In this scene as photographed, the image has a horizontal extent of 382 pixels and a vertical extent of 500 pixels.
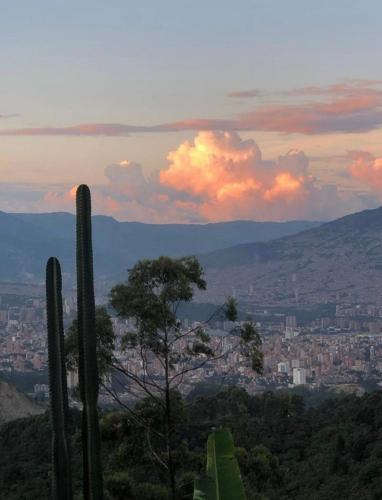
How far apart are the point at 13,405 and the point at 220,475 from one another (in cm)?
4180

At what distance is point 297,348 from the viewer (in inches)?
4405

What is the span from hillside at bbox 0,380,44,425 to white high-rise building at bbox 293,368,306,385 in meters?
36.1

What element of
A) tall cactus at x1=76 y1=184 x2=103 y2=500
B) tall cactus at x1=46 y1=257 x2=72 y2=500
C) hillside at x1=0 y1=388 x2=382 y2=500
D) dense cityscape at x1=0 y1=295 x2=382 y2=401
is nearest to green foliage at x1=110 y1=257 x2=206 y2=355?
hillside at x1=0 y1=388 x2=382 y2=500

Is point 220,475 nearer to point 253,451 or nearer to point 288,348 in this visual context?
point 253,451

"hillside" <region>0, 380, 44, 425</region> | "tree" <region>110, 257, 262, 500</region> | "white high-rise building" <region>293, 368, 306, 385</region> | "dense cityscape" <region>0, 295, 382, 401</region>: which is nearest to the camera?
"tree" <region>110, 257, 262, 500</region>

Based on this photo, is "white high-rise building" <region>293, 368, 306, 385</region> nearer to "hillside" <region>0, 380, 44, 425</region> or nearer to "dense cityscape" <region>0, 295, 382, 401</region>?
"dense cityscape" <region>0, 295, 382, 401</region>

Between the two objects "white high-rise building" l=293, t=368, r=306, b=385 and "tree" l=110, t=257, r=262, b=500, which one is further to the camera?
"white high-rise building" l=293, t=368, r=306, b=385

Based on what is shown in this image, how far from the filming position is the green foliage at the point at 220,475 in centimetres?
565

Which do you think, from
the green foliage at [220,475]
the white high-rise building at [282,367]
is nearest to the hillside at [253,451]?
the green foliage at [220,475]

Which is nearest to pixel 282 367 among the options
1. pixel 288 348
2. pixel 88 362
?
pixel 288 348

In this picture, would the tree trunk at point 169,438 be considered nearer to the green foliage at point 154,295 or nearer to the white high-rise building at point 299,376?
the green foliage at point 154,295

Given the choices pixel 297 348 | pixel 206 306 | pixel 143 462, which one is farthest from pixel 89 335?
pixel 206 306

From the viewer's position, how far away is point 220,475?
229 inches

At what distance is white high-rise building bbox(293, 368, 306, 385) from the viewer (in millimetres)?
78831
